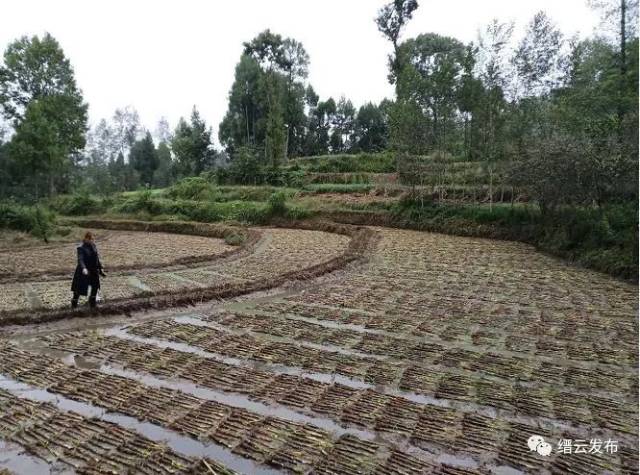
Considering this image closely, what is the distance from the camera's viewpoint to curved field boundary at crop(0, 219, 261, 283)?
1155 centimetres

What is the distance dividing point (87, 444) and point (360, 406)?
261cm

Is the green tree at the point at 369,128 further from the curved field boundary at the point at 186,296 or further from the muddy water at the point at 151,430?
the muddy water at the point at 151,430

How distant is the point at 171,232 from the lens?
81.1ft

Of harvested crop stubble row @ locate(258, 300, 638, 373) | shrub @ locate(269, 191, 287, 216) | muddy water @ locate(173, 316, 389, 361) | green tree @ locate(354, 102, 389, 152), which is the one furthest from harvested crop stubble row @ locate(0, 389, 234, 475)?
green tree @ locate(354, 102, 389, 152)

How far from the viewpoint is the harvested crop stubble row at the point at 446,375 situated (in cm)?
479

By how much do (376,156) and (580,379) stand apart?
3174cm

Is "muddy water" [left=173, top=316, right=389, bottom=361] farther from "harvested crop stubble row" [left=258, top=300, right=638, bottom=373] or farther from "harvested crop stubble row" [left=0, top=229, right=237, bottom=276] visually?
"harvested crop stubble row" [left=0, top=229, right=237, bottom=276]

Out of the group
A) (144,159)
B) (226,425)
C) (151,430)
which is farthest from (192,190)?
(226,425)

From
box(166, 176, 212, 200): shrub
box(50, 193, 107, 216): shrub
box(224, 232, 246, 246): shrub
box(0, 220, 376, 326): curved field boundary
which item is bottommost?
box(0, 220, 376, 326): curved field boundary

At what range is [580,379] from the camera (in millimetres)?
5562

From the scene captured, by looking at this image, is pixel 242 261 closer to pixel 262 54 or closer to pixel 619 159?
pixel 619 159

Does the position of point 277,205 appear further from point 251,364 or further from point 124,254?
point 251,364

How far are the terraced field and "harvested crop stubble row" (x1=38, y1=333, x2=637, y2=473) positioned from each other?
20mm

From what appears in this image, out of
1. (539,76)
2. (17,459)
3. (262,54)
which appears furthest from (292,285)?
(262,54)
